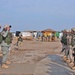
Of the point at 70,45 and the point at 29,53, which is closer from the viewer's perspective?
the point at 70,45

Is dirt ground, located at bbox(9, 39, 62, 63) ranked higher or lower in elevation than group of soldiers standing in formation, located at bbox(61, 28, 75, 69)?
lower

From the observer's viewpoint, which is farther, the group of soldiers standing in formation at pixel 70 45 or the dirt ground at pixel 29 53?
the dirt ground at pixel 29 53

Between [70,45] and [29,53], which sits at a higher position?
[70,45]

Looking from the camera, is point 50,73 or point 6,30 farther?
point 6,30

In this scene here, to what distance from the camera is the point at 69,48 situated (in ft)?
52.2

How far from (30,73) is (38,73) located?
306 mm

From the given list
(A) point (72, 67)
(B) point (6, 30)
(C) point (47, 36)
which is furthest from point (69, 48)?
(C) point (47, 36)

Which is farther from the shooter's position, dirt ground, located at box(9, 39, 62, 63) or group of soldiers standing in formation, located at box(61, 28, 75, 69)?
dirt ground, located at box(9, 39, 62, 63)

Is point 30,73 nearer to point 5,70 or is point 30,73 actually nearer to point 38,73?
point 38,73

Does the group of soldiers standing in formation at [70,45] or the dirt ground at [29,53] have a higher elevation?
the group of soldiers standing in formation at [70,45]

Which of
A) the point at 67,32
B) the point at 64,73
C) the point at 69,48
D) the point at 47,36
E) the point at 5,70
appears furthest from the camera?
the point at 47,36

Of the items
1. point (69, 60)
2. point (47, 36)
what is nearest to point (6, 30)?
point (69, 60)

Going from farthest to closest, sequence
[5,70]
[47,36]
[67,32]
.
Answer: [47,36] < [67,32] < [5,70]

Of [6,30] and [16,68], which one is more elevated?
[6,30]
